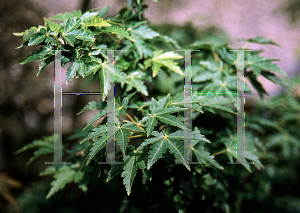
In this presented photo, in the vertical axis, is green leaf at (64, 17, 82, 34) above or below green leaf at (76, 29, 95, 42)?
above

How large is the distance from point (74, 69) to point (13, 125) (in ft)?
6.27

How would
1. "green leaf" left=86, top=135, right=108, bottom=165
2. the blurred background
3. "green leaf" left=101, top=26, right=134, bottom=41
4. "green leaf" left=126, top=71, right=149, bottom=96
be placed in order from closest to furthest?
"green leaf" left=86, top=135, right=108, bottom=165 < "green leaf" left=101, top=26, right=134, bottom=41 < "green leaf" left=126, top=71, right=149, bottom=96 < the blurred background

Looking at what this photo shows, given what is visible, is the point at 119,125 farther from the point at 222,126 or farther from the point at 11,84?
the point at 11,84

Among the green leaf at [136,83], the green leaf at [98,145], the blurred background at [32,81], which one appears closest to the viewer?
the green leaf at [98,145]

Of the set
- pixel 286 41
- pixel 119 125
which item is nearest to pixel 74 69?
pixel 119 125

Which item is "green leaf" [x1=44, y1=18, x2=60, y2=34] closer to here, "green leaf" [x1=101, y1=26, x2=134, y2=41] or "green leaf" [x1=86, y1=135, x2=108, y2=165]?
"green leaf" [x1=101, y1=26, x2=134, y2=41]

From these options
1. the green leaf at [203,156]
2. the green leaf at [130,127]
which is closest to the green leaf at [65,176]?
the green leaf at [130,127]

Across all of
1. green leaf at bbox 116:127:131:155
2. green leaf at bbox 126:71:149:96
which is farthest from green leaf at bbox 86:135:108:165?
green leaf at bbox 126:71:149:96

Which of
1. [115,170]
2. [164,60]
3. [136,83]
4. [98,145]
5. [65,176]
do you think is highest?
[164,60]

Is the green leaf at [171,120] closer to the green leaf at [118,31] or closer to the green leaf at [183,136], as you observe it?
the green leaf at [183,136]

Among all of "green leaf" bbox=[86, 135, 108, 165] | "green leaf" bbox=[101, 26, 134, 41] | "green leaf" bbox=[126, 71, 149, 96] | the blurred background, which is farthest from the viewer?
the blurred background

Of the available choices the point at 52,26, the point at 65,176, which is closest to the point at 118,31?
the point at 52,26

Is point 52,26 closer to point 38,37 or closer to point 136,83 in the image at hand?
point 38,37

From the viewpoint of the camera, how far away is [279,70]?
1.06 meters
